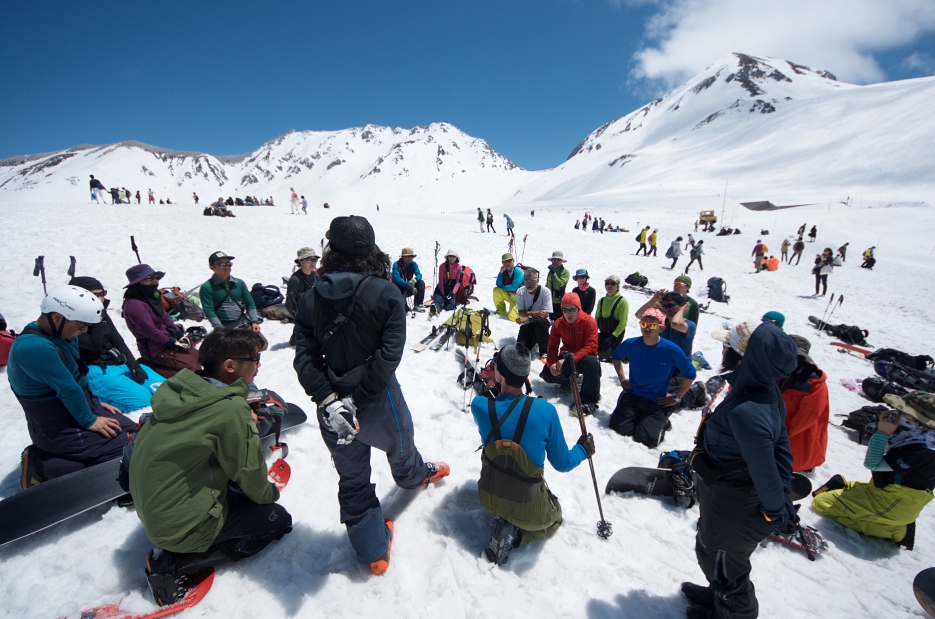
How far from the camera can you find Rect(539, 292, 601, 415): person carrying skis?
561 cm

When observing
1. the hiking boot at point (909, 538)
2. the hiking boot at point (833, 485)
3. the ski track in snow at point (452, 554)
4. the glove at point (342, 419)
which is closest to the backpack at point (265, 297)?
the ski track in snow at point (452, 554)

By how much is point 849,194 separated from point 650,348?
63.1 meters

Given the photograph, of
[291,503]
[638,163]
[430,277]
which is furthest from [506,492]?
[638,163]

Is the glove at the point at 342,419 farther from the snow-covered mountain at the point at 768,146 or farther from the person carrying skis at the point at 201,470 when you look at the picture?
the snow-covered mountain at the point at 768,146

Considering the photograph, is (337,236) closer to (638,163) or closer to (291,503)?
(291,503)

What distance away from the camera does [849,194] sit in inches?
1794

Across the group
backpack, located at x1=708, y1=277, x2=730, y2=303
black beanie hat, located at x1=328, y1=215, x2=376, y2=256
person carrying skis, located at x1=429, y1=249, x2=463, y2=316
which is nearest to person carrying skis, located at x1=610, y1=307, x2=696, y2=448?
black beanie hat, located at x1=328, y1=215, x2=376, y2=256

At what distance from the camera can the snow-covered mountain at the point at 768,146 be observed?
52312 mm

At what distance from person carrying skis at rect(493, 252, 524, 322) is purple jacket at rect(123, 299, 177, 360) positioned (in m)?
6.62

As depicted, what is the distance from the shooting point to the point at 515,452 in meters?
2.71

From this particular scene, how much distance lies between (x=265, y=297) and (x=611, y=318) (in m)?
8.16

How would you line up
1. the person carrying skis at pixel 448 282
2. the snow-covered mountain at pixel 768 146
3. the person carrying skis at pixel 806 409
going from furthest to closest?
the snow-covered mountain at pixel 768 146 → the person carrying skis at pixel 448 282 → the person carrying skis at pixel 806 409

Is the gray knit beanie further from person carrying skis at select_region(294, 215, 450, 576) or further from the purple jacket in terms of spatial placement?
the purple jacket

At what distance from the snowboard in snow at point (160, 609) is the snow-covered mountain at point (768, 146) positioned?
61370mm
